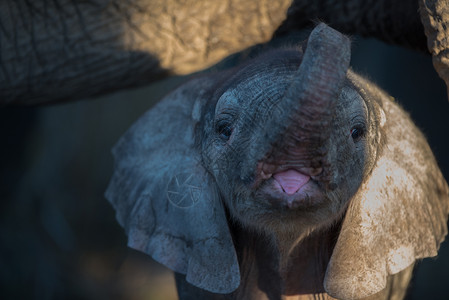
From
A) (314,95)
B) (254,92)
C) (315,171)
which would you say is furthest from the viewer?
(254,92)

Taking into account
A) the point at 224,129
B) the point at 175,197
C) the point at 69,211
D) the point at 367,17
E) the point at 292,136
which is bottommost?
the point at 69,211

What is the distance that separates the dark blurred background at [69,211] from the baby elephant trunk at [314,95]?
2016 mm

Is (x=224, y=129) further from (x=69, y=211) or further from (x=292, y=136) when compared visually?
(x=69, y=211)

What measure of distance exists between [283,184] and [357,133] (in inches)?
9.1

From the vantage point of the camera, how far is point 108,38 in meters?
1.93

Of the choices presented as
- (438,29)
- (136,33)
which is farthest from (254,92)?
(136,33)

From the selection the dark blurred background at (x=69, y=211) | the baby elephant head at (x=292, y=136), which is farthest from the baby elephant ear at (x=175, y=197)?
the dark blurred background at (x=69, y=211)

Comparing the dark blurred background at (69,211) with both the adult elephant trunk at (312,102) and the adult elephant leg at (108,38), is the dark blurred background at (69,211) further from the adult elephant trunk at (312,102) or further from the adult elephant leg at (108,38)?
the adult elephant trunk at (312,102)

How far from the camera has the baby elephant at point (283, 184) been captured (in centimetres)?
98

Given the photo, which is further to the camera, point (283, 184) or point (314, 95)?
point (283, 184)

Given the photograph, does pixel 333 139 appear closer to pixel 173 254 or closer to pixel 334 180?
pixel 334 180

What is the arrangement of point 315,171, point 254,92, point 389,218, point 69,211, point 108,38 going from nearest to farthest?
point 315,171 → point 254,92 → point 389,218 → point 108,38 → point 69,211

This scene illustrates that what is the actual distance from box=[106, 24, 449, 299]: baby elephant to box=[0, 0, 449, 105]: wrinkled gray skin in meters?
0.36

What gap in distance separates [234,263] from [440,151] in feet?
4.12
